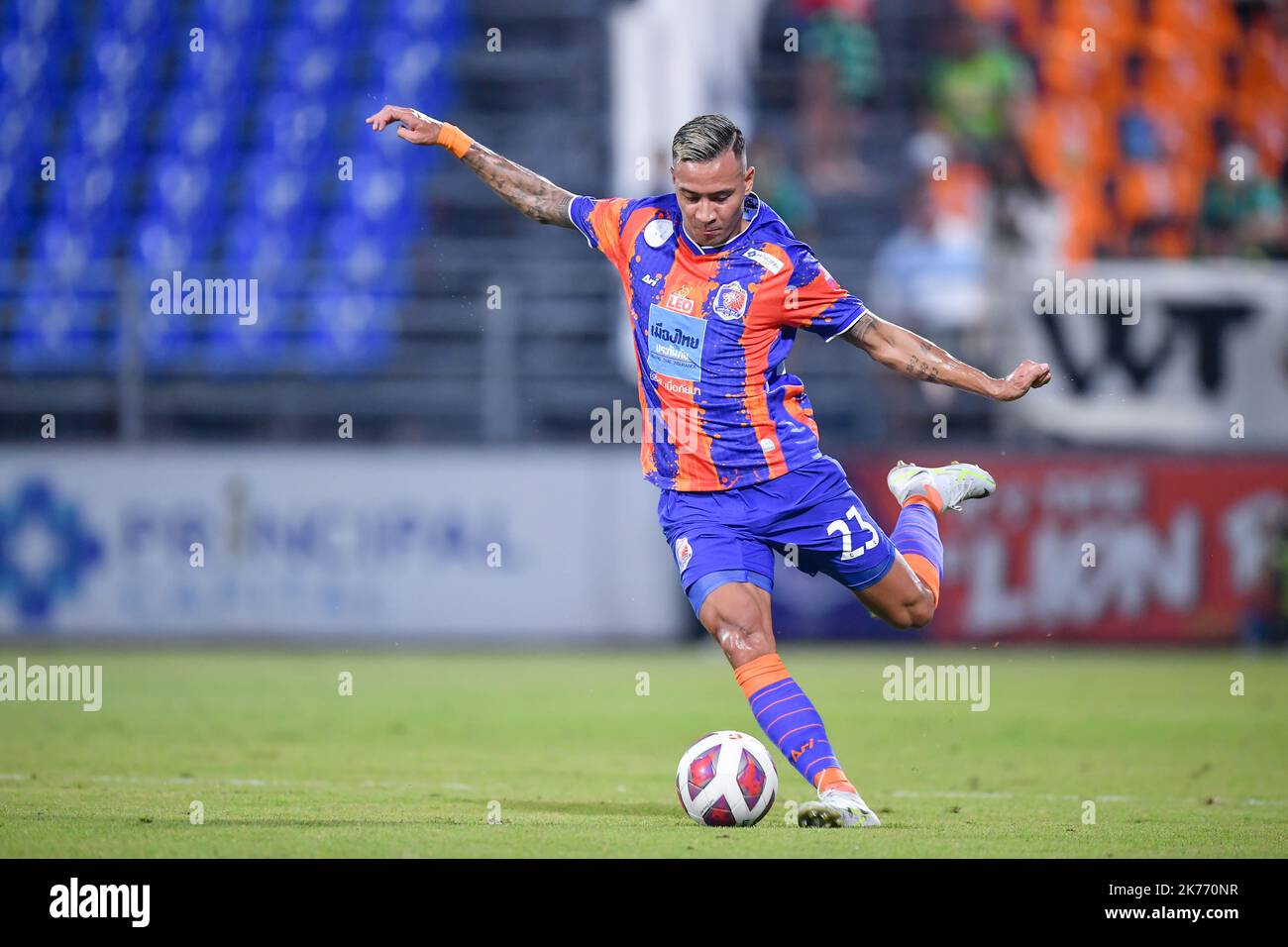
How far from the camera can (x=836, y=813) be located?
21.0 feet

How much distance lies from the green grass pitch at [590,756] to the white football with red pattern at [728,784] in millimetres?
114

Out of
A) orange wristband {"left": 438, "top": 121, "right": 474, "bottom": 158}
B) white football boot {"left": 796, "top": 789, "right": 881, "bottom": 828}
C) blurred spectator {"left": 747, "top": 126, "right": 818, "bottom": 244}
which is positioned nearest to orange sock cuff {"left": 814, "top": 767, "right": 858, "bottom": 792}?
white football boot {"left": 796, "top": 789, "right": 881, "bottom": 828}

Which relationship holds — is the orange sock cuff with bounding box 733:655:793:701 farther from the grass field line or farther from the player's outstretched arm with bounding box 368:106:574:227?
the player's outstretched arm with bounding box 368:106:574:227

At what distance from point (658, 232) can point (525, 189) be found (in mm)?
684

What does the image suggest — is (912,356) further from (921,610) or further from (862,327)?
(921,610)

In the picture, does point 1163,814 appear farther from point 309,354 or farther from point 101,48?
point 101,48

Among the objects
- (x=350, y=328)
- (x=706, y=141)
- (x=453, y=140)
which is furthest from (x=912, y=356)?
(x=350, y=328)

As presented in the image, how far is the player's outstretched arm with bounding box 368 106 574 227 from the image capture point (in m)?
7.45

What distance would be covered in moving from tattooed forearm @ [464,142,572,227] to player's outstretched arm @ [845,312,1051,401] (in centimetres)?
131

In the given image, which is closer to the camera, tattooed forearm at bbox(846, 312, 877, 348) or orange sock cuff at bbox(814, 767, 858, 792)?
orange sock cuff at bbox(814, 767, 858, 792)

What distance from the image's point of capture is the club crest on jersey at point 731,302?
691 cm

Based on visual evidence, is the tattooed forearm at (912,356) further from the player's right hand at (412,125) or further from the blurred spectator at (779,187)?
the blurred spectator at (779,187)

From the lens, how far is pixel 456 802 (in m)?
7.14
